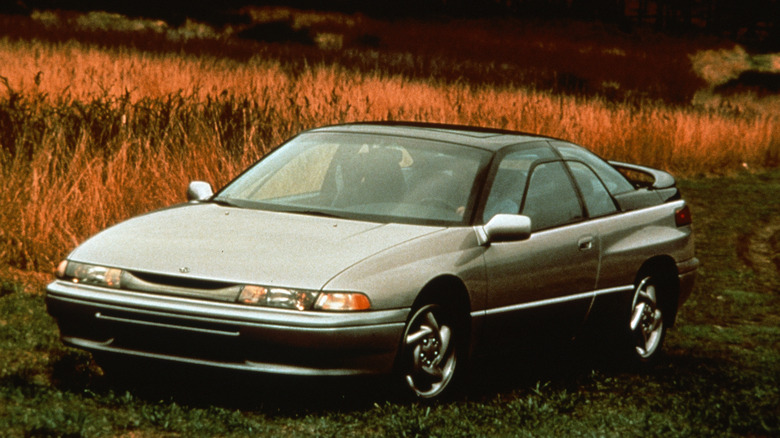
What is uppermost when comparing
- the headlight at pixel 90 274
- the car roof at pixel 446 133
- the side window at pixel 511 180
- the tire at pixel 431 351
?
the car roof at pixel 446 133

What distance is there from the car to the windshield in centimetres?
1

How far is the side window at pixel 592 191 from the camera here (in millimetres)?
8383

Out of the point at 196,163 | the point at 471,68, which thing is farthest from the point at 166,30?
the point at 196,163

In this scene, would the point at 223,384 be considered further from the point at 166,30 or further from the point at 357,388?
the point at 166,30

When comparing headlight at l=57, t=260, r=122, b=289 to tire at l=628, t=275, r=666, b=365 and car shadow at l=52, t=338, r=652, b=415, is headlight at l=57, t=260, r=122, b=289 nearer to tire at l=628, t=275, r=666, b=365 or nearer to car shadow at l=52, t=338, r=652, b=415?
car shadow at l=52, t=338, r=652, b=415

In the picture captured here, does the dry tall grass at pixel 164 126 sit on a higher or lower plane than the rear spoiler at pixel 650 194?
lower

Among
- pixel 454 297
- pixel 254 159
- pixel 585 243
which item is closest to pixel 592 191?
pixel 585 243

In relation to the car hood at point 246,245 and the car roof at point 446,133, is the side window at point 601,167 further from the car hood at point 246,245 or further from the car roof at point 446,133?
the car hood at point 246,245

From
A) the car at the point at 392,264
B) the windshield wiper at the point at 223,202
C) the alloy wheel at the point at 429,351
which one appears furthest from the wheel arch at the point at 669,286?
the windshield wiper at the point at 223,202

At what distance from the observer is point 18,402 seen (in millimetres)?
6438

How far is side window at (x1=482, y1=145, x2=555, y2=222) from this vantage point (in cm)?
764

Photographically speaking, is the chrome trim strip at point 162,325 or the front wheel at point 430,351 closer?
the chrome trim strip at point 162,325

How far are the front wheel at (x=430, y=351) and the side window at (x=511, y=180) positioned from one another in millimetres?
751

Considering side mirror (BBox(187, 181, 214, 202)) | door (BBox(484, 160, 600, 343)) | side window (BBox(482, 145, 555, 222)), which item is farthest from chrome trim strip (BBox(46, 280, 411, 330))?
side mirror (BBox(187, 181, 214, 202))
